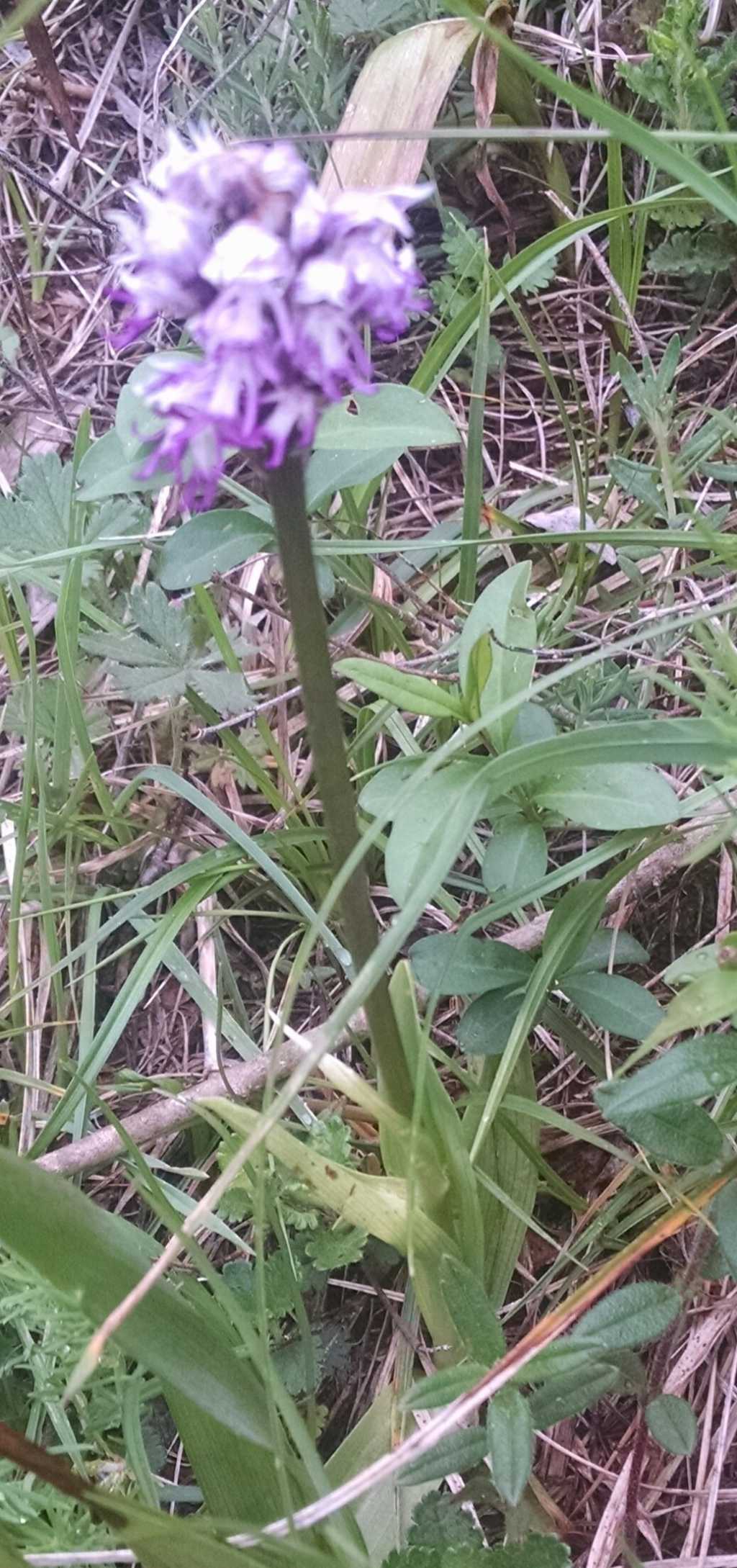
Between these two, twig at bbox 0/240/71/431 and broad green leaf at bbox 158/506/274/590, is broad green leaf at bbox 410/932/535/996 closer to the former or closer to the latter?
broad green leaf at bbox 158/506/274/590

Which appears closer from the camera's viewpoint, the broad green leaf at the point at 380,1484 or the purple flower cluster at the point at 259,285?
the purple flower cluster at the point at 259,285

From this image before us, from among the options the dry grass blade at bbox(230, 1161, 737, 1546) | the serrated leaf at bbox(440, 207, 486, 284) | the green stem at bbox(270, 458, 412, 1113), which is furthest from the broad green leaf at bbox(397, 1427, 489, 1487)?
the serrated leaf at bbox(440, 207, 486, 284)

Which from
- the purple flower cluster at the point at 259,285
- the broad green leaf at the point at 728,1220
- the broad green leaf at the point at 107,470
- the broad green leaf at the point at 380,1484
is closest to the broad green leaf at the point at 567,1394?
the broad green leaf at the point at 728,1220

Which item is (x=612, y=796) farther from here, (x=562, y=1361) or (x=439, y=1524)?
(x=439, y=1524)

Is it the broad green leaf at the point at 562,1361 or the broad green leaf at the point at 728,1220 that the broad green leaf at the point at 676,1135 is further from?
the broad green leaf at the point at 562,1361

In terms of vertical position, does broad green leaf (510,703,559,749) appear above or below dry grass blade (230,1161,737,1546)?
above

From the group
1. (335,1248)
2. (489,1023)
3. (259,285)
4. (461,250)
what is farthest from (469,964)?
(461,250)
